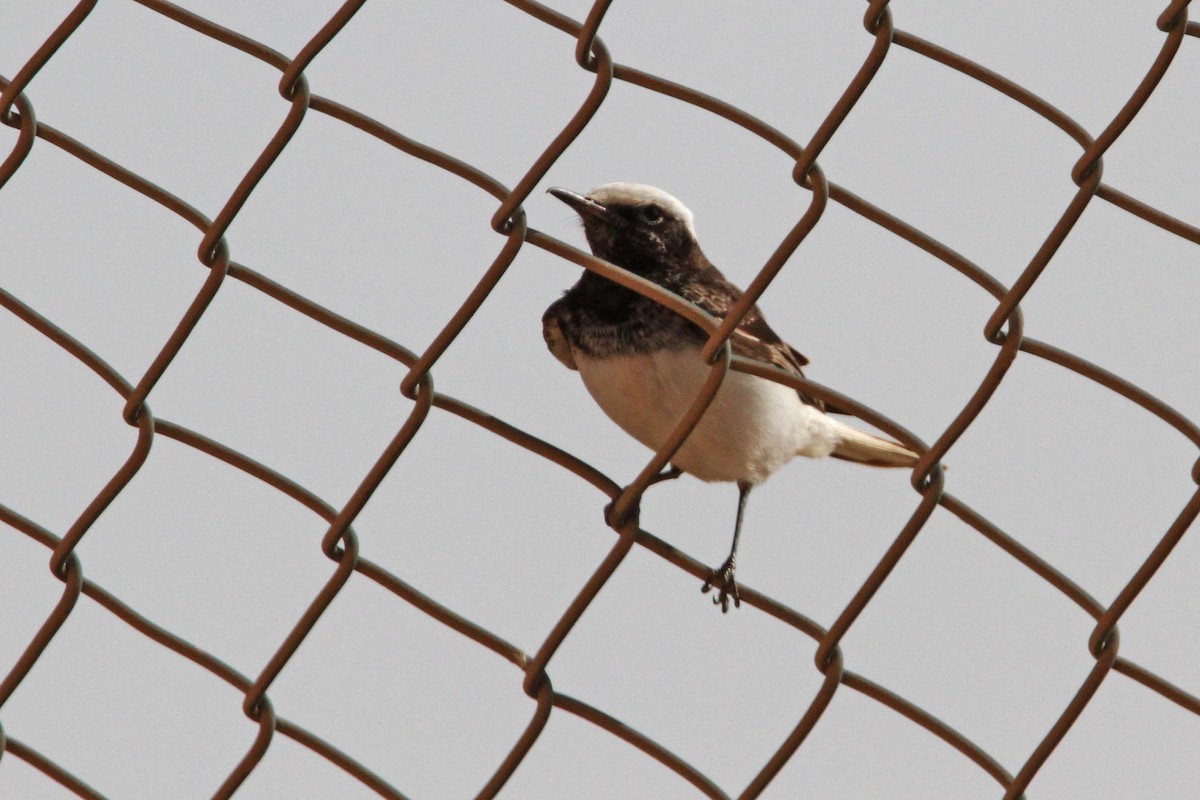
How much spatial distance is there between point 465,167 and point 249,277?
37 cm

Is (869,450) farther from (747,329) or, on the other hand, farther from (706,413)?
(706,413)

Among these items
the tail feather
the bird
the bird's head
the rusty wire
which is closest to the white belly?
the bird

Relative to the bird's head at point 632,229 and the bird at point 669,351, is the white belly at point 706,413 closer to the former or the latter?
the bird at point 669,351

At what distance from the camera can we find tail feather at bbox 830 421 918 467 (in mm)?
5430

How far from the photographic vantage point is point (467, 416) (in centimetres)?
218

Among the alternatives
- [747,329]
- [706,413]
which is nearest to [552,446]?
[706,413]

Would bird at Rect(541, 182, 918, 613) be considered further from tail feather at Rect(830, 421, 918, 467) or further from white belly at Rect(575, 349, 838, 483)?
tail feather at Rect(830, 421, 918, 467)

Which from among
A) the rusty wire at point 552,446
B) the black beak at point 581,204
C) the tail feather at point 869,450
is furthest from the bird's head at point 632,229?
the rusty wire at point 552,446

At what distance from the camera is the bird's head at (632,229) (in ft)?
15.5

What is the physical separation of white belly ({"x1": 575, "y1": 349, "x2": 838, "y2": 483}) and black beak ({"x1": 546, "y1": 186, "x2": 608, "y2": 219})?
0.42m

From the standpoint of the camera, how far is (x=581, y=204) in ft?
14.9

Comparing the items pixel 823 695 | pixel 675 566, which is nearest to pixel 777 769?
pixel 823 695

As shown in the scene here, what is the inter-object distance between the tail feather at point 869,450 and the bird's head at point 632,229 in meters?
0.95

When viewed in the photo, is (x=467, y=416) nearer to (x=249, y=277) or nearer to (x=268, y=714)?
(x=249, y=277)
